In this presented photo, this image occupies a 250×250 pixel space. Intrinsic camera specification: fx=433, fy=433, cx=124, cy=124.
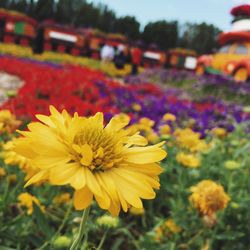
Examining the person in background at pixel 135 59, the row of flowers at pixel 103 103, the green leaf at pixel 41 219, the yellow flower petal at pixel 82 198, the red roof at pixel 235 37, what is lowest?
the person in background at pixel 135 59

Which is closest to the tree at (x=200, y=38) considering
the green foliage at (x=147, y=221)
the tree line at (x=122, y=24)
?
the tree line at (x=122, y=24)

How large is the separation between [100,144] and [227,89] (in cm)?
801

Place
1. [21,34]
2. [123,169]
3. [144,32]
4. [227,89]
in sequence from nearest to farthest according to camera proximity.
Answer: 1. [123,169]
2. [227,89]
3. [21,34]
4. [144,32]

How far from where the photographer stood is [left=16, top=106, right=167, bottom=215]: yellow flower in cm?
64

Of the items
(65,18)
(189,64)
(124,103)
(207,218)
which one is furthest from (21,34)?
(207,218)

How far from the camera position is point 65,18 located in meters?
25.6

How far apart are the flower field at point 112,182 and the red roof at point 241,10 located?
22.1ft

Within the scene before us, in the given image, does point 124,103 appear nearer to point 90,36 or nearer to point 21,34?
point 21,34

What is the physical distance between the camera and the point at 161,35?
25484 millimetres

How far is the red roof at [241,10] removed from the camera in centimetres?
1061

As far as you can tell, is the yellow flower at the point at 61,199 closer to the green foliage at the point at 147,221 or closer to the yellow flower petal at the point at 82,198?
the green foliage at the point at 147,221

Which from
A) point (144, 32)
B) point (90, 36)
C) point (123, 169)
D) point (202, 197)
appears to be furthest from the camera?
point (144, 32)

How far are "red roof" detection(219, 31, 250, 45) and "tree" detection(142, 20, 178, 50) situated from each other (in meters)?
15.0

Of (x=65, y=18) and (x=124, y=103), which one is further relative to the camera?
(x=65, y=18)
